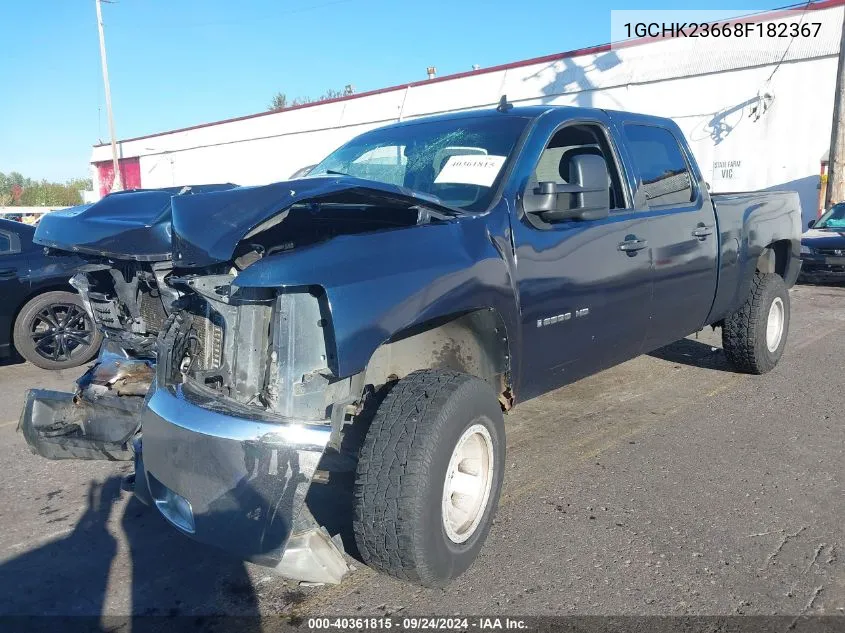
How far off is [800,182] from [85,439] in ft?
58.1

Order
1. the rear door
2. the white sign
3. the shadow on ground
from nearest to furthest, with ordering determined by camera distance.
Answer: the shadow on ground < the rear door < the white sign

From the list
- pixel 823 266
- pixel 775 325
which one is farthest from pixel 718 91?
pixel 775 325

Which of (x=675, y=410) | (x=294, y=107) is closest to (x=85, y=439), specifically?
(x=675, y=410)

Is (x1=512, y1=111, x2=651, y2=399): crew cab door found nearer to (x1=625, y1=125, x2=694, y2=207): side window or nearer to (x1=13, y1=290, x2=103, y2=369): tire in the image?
(x1=625, y1=125, x2=694, y2=207): side window

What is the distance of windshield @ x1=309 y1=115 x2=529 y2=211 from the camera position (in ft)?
11.5

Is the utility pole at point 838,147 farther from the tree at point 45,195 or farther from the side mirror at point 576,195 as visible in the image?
the tree at point 45,195

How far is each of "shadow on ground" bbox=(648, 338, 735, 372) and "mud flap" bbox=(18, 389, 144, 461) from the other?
4902mm

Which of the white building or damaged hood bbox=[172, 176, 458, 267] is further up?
the white building

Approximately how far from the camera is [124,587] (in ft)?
9.68

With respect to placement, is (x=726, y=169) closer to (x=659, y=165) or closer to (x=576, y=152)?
(x=659, y=165)

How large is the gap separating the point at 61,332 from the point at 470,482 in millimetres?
5436

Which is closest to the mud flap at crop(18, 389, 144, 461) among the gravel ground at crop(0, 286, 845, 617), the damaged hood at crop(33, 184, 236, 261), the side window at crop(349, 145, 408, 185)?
the gravel ground at crop(0, 286, 845, 617)

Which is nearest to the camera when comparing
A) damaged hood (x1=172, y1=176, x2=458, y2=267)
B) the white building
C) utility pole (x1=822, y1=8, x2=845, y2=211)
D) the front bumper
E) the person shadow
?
damaged hood (x1=172, y1=176, x2=458, y2=267)

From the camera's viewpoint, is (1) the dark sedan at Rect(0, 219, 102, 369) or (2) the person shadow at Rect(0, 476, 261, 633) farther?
(1) the dark sedan at Rect(0, 219, 102, 369)
